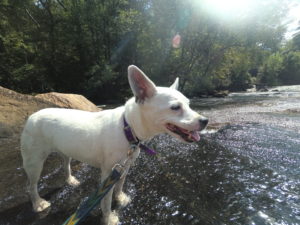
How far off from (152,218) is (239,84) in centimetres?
5305

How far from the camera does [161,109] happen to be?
2920mm

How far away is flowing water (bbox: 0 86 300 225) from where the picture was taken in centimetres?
346

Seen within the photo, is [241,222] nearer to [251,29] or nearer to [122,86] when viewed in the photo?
[122,86]

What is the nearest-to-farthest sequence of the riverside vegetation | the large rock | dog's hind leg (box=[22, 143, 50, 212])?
dog's hind leg (box=[22, 143, 50, 212]), the large rock, the riverside vegetation

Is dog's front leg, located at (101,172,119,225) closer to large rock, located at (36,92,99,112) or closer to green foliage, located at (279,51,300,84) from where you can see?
large rock, located at (36,92,99,112)

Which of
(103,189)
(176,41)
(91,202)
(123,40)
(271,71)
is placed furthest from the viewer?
(271,71)

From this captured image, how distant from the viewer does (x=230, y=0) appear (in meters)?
26.8

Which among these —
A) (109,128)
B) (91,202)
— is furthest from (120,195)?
(91,202)

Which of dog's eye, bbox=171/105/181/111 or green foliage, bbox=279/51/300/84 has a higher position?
dog's eye, bbox=171/105/181/111

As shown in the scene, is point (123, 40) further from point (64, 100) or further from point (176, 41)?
point (64, 100)

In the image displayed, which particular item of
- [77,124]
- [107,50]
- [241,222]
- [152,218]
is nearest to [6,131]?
[77,124]

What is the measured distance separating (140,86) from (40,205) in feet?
9.15

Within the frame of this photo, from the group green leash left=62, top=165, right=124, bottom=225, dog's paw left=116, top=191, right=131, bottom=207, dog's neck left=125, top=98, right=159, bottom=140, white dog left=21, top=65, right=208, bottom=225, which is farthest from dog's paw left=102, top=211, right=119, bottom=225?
dog's neck left=125, top=98, right=159, bottom=140

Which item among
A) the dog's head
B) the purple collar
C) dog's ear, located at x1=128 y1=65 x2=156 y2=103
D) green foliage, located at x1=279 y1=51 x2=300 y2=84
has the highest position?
dog's ear, located at x1=128 y1=65 x2=156 y2=103
